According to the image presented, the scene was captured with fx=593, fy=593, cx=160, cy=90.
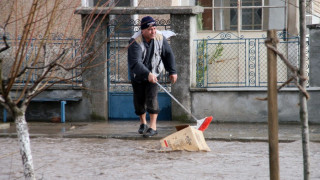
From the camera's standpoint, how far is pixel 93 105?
1196 centimetres

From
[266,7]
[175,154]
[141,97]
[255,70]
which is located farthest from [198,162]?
[266,7]

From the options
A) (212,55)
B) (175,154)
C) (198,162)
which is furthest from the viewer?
(212,55)

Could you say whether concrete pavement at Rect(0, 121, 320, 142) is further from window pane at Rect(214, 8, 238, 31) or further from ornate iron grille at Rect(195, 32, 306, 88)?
window pane at Rect(214, 8, 238, 31)

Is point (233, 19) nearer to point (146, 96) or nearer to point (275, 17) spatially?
point (275, 17)

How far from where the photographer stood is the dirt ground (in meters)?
6.29

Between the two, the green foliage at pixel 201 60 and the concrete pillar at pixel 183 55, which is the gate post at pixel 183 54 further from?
the green foliage at pixel 201 60

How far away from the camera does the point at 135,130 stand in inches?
406

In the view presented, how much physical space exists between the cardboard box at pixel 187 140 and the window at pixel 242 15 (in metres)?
8.18

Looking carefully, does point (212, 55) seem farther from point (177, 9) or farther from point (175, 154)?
point (175, 154)

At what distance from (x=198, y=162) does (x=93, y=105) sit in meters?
5.30

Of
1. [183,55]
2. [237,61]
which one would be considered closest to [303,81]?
[183,55]

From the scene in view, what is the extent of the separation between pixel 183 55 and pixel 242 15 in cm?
501

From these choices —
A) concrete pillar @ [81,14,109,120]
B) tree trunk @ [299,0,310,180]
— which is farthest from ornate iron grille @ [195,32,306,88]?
tree trunk @ [299,0,310,180]

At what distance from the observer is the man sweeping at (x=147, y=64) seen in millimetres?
8859
